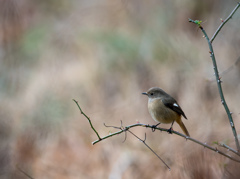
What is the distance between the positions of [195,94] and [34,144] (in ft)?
Answer: 10.6

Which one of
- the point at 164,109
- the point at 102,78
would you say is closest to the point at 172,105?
the point at 164,109

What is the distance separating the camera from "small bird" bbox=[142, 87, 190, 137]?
380 centimetres

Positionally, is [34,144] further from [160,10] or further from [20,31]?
[160,10]

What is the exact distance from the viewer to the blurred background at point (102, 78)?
5.97m

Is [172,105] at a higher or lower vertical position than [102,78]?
lower

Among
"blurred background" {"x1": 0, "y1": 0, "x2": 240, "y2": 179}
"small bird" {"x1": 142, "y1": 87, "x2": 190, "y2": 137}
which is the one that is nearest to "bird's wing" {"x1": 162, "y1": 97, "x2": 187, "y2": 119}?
"small bird" {"x1": 142, "y1": 87, "x2": 190, "y2": 137}

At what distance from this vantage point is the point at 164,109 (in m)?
3.88

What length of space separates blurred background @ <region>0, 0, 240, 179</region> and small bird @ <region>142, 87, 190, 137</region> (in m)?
1.27

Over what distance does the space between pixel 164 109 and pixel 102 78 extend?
383 centimetres

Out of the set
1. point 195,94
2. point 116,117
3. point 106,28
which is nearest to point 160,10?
point 106,28

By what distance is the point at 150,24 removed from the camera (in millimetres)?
6871

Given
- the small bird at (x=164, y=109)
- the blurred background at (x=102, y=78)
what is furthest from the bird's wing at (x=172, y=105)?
the blurred background at (x=102, y=78)

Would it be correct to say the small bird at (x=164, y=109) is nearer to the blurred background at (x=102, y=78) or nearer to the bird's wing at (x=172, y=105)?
the bird's wing at (x=172, y=105)

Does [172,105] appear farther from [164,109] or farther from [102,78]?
[102,78]
